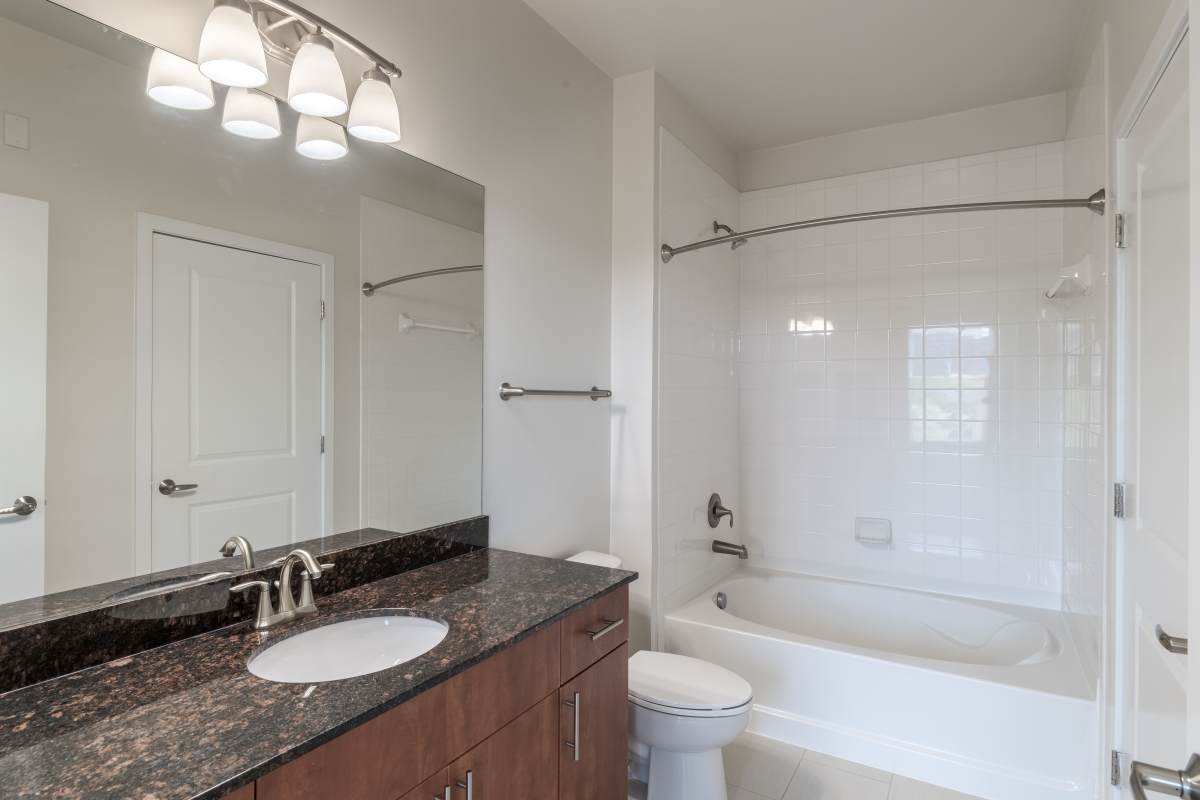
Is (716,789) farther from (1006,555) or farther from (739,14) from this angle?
(739,14)

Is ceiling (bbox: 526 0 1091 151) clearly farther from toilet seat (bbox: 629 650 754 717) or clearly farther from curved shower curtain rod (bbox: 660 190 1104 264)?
toilet seat (bbox: 629 650 754 717)

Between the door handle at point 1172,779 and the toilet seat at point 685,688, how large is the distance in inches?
46.6

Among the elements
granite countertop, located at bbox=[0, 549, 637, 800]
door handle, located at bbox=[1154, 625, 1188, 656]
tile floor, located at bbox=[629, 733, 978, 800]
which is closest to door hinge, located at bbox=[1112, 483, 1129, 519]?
door handle, located at bbox=[1154, 625, 1188, 656]

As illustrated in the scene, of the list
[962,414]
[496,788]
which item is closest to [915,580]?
[962,414]

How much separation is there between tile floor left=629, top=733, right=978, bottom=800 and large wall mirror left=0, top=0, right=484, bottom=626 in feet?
4.88

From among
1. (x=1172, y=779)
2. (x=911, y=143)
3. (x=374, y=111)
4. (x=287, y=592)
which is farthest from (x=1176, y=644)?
(x=911, y=143)

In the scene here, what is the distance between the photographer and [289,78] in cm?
138

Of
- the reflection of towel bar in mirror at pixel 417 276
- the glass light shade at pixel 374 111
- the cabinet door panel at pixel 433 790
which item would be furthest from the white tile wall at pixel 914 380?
the cabinet door panel at pixel 433 790

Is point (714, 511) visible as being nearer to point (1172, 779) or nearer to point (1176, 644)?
point (1176, 644)

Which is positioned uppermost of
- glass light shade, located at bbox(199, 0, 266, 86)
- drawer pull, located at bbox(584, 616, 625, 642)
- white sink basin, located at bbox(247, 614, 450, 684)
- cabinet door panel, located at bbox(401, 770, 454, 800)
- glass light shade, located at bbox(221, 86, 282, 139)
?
glass light shade, located at bbox(199, 0, 266, 86)

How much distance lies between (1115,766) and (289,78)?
271 centimetres

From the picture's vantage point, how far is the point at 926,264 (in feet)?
9.69

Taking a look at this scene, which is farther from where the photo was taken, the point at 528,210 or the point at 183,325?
the point at 528,210

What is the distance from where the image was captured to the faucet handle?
1.27 m
